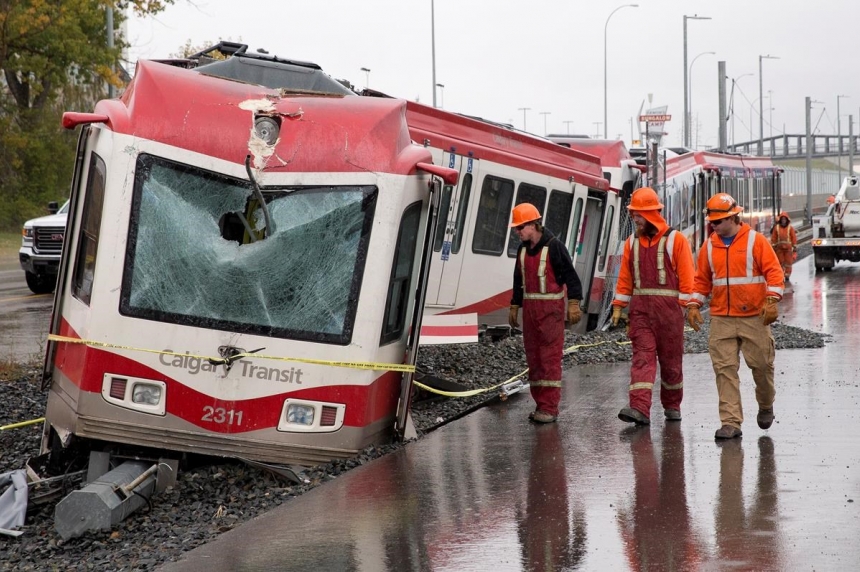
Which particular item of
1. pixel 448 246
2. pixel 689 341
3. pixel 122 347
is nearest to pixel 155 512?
pixel 122 347

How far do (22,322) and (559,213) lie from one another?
27.2 feet

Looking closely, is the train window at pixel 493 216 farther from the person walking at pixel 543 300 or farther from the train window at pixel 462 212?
the person walking at pixel 543 300

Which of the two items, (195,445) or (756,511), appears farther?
(195,445)

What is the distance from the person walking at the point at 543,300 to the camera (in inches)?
416

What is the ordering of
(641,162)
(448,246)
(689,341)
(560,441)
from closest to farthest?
(560,441), (448,246), (689,341), (641,162)

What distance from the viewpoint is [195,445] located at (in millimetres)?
8234

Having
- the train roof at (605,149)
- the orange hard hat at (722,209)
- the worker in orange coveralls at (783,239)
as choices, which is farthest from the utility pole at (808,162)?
the orange hard hat at (722,209)

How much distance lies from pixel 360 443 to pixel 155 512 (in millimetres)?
1474

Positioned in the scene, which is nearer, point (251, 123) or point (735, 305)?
point (251, 123)

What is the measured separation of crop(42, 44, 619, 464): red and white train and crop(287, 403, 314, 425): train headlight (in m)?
0.01

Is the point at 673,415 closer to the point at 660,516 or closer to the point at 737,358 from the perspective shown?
the point at 737,358

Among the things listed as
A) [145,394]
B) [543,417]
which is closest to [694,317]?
[543,417]

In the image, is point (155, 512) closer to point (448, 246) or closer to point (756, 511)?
point (756, 511)

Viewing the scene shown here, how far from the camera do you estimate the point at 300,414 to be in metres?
8.40
